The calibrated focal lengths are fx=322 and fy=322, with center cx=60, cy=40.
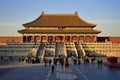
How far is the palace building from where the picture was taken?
8438 cm

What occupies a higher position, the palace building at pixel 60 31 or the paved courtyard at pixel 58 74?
the palace building at pixel 60 31

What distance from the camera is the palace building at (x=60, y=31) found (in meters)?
84.4

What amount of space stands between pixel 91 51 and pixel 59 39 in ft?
67.4

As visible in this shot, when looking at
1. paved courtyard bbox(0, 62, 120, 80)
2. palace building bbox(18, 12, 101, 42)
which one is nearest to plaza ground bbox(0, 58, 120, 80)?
paved courtyard bbox(0, 62, 120, 80)

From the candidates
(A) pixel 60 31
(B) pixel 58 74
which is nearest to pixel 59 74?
(B) pixel 58 74

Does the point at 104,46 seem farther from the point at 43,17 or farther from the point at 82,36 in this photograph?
the point at 43,17

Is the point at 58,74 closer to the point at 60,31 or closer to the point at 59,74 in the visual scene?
the point at 59,74

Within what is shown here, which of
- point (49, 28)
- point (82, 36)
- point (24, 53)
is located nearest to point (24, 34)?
point (49, 28)

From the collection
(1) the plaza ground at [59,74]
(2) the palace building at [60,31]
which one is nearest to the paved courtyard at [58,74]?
(1) the plaza ground at [59,74]

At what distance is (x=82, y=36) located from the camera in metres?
85.2

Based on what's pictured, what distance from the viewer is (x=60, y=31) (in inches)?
3317

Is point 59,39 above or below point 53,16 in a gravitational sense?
below

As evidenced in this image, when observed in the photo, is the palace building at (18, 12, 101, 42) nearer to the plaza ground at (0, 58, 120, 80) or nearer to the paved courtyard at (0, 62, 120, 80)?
the plaza ground at (0, 58, 120, 80)

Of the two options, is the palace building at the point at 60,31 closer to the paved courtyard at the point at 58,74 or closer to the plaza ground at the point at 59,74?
the plaza ground at the point at 59,74
